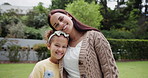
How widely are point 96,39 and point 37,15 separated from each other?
2570 centimetres

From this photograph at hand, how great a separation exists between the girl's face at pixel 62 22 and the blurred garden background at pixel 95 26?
231 centimetres

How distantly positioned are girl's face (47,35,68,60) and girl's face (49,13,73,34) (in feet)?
0.31

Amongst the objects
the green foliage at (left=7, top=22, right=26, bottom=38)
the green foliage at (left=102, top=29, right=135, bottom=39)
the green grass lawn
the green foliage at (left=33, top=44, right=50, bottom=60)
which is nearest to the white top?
the green grass lawn

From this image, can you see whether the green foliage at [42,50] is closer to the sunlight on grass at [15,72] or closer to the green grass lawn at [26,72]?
the green grass lawn at [26,72]

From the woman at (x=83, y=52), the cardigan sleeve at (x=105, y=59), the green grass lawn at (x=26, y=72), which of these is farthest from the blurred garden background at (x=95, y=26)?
the cardigan sleeve at (x=105, y=59)

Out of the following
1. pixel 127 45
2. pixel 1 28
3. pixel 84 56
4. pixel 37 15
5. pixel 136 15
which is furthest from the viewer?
pixel 37 15

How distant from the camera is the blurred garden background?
404 inches

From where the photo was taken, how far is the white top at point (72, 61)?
207 centimetres

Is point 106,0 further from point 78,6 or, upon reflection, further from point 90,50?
point 90,50

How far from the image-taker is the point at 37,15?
27.0 metres

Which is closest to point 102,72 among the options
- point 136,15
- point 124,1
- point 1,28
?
point 1,28

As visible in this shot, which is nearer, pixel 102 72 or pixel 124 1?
pixel 102 72

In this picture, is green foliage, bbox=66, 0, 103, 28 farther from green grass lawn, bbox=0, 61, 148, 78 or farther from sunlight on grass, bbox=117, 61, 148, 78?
green grass lawn, bbox=0, 61, 148, 78

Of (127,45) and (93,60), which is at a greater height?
(93,60)
